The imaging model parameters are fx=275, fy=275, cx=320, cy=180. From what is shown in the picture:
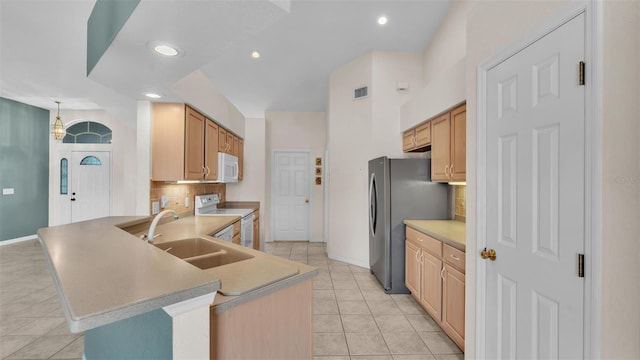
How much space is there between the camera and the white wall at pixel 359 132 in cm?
397

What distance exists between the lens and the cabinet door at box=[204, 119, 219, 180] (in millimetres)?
3363

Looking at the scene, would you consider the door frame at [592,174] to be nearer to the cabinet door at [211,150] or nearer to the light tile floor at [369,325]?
the light tile floor at [369,325]

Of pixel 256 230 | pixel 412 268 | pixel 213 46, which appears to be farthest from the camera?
pixel 256 230

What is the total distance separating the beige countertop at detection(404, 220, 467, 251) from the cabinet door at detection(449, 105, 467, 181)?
478mm

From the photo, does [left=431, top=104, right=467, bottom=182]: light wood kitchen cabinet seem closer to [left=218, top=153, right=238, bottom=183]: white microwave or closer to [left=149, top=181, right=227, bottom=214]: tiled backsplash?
[left=218, top=153, right=238, bottom=183]: white microwave

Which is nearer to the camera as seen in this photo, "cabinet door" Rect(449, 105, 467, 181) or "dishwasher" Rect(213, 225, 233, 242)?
"cabinet door" Rect(449, 105, 467, 181)

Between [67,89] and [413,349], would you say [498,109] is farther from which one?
[67,89]

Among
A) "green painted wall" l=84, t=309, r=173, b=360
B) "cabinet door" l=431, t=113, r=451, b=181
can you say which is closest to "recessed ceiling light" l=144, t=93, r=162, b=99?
"green painted wall" l=84, t=309, r=173, b=360

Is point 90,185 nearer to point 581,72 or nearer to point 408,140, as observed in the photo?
point 408,140

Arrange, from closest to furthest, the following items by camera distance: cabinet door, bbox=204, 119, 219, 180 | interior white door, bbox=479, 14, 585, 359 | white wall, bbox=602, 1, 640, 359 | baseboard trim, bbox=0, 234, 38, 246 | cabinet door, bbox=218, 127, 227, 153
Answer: white wall, bbox=602, 1, 640, 359 → interior white door, bbox=479, 14, 585, 359 → cabinet door, bbox=204, 119, 219, 180 → cabinet door, bbox=218, 127, 227, 153 → baseboard trim, bbox=0, 234, 38, 246

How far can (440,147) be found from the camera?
285cm

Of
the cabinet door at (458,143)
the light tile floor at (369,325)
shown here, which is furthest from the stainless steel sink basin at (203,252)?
the cabinet door at (458,143)

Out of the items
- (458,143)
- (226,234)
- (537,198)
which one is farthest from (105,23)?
(458,143)

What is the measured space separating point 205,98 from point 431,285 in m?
3.11
